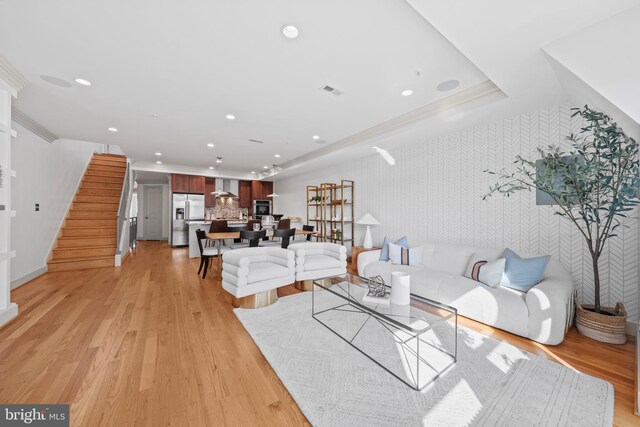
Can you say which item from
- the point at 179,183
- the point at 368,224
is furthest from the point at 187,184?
the point at 368,224

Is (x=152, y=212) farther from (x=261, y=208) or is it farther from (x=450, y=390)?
(x=450, y=390)

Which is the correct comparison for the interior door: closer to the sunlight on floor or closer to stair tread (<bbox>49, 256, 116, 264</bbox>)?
stair tread (<bbox>49, 256, 116, 264</bbox>)

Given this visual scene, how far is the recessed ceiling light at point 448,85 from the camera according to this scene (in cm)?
278

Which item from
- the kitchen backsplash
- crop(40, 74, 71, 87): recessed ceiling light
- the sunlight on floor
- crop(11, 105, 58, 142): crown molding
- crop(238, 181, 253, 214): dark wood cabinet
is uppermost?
crop(40, 74, 71, 87): recessed ceiling light

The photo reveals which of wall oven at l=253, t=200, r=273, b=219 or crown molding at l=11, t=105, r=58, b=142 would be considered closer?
crown molding at l=11, t=105, r=58, b=142

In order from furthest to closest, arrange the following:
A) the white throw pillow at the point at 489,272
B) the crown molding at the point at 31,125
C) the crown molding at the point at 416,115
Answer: the crown molding at the point at 31,125
the crown molding at the point at 416,115
the white throw pillow at the point at 489,272

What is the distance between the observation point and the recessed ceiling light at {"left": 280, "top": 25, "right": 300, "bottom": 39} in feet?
6.49

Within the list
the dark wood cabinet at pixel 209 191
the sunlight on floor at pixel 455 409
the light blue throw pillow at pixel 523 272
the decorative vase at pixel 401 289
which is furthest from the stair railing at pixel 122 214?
the light blue throw pillow at pixel 523 272

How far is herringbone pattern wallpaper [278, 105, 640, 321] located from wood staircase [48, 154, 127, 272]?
6.03 metres

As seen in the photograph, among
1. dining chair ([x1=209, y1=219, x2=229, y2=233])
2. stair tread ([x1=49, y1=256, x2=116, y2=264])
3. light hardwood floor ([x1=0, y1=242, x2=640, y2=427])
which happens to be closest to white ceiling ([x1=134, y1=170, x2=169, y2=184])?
stair tread ([x1=49, y1=256, x2=116, y2=264])

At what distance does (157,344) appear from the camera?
7.40 feet

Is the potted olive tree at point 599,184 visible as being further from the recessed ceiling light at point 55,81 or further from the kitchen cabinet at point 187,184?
the kitchen cabinet at point 187,184

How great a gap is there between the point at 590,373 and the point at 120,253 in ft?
24.3

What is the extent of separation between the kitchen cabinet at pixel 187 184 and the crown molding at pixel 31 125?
3365mm
